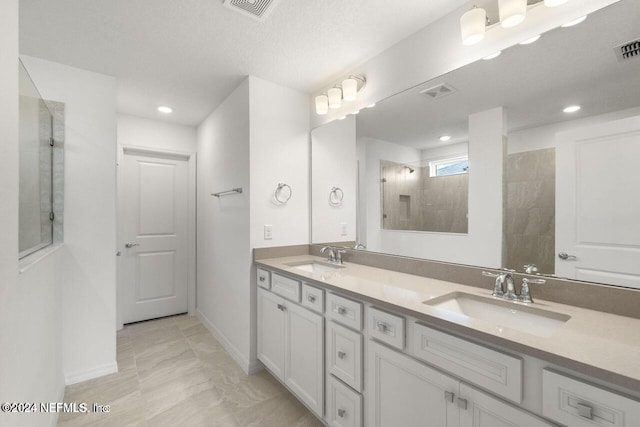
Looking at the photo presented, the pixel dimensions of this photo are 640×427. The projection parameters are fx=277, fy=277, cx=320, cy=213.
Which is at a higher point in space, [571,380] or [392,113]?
[392,113]

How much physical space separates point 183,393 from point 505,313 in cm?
213

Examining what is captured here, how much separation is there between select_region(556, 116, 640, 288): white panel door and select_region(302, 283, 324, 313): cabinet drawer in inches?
44.1

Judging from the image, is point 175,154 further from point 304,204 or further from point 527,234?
point 527,234

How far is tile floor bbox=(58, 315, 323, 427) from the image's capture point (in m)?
1.73

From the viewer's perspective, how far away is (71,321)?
214cm

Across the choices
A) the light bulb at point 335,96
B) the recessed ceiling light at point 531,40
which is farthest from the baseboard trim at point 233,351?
the recessed ceiling light at point 531,40

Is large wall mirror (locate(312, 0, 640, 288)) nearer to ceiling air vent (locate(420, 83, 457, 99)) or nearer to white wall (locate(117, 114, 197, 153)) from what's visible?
ceiling air vent (locate(420, 83, 457, 99))

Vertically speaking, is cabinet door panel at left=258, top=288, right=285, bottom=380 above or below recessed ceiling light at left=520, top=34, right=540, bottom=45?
below

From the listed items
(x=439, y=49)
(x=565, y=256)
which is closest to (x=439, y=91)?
(x=439, y=49)

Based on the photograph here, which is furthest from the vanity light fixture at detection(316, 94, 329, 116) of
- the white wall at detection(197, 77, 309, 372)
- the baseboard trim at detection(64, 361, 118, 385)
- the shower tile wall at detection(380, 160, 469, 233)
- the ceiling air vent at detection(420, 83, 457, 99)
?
the baseboard trim at detection(64, 361, 118, 385)

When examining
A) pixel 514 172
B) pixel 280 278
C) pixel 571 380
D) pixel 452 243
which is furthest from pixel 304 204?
pixel 571 380

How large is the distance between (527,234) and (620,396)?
2.44ft

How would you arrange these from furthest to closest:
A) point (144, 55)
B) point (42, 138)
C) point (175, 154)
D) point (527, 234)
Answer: point (175, 154) → point (144, 55) → point (42, 138) → point (527, 234)

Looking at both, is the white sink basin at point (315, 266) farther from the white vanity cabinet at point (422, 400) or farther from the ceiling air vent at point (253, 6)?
the ceiling air vent at point (253, 6)
